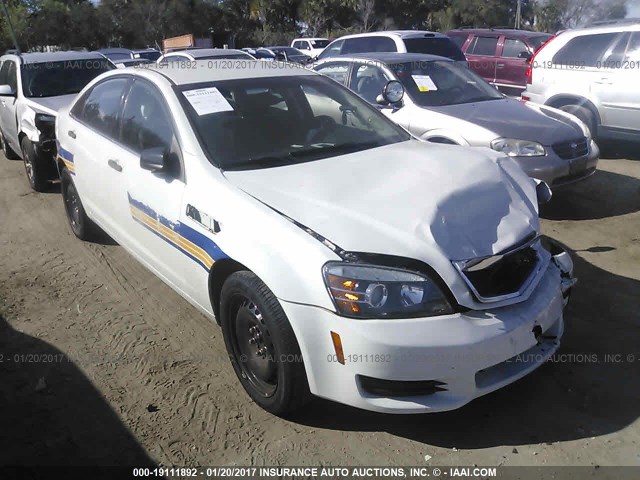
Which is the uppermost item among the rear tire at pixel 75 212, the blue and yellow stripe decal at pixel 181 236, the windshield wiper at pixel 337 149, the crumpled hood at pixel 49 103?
the windshield wiper at pixel 337 149

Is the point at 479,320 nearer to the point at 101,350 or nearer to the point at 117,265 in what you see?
the point at 101,350

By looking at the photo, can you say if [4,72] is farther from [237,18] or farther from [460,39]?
[237,18]

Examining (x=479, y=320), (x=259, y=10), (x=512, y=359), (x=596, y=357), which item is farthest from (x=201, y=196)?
(x=259, y=10)

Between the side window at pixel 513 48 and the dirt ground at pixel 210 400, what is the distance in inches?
330

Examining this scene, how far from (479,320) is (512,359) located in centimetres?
37

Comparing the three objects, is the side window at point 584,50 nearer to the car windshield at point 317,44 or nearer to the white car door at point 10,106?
the white car door at point 10,106

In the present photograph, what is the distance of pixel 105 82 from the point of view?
4.68 m

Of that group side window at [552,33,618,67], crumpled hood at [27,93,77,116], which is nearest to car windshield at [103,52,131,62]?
crumpled hood at [27,93,77,116]

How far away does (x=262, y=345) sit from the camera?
295 centimetres

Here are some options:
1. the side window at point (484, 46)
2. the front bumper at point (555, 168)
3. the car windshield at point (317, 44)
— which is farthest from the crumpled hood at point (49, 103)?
the car windshield at point (317, 44)

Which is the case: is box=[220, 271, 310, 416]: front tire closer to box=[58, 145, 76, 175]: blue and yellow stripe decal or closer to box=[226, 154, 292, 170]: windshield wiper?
box=[226, 154, 292, 170]: windshield wiper

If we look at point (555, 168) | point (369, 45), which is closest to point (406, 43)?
point (369, 45)

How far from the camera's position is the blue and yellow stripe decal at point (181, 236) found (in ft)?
10.2

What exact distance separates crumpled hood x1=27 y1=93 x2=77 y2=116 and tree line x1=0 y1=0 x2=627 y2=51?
→ 35.9 meters
